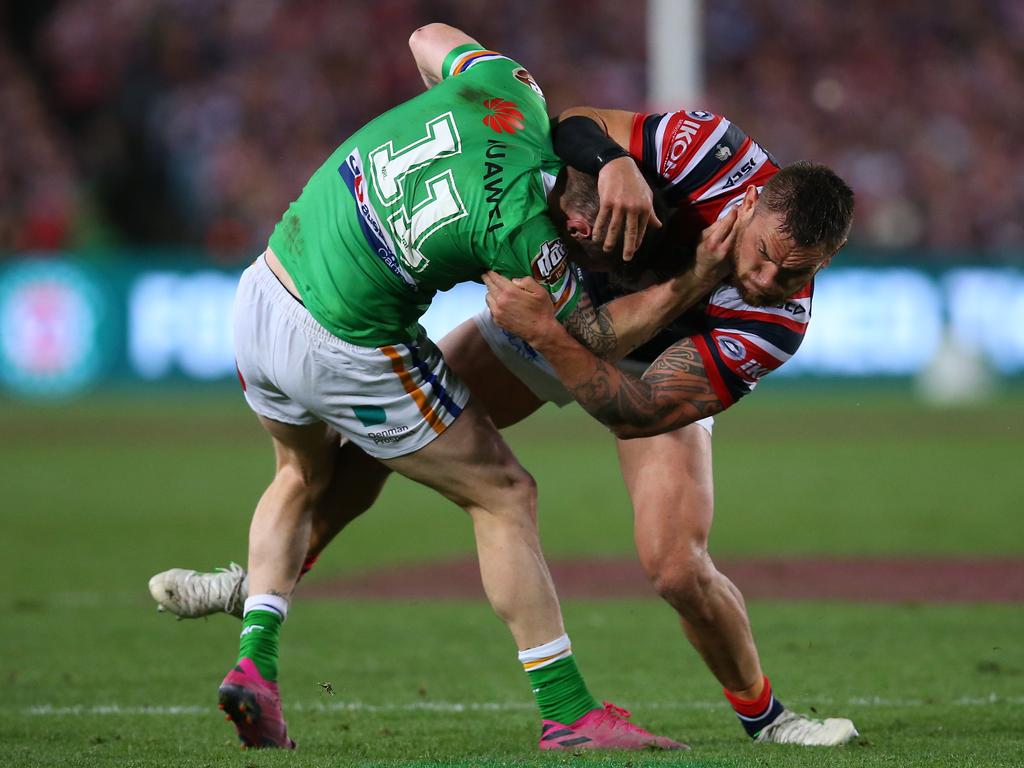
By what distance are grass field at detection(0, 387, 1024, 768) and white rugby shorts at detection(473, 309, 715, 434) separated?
1.23 meters

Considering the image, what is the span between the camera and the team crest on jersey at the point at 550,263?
468 centimetres

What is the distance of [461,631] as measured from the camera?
790 cm

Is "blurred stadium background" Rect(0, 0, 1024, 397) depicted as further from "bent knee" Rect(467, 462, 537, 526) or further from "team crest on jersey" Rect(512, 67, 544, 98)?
"bent knee" Rect(467, 462, 537, 526)

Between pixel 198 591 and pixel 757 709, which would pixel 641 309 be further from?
pixel 198 591

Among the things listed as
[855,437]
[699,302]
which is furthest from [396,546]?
[855,437]

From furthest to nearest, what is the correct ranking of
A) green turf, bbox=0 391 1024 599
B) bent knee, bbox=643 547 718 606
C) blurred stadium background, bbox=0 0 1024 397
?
blurred stadium background, bbox=0 0 1024 397
green turf, bbox=0 391 1024 599
bent knee, bbox=643 547 718 606

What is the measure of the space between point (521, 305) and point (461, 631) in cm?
350

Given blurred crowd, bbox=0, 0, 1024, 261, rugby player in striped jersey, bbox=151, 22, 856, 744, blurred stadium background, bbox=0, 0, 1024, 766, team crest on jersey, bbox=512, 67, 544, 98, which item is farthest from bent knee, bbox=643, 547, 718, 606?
blurred crowd, bbox=0, 0, 1024, 261

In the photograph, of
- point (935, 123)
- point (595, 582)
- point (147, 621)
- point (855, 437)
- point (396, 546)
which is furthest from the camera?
point (935, 123)

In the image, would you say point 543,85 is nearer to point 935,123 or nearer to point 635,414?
point 935,123

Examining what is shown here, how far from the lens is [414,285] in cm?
496

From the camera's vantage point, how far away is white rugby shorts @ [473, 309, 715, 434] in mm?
5707

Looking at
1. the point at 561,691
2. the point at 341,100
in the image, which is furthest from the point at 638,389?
the point at 341,100

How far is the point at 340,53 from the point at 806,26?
7.14 metres
